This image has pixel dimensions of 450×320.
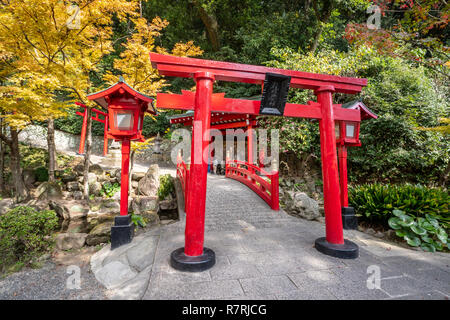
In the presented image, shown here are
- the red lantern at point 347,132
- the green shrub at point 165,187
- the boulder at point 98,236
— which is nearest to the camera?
the boulder at point 98,236

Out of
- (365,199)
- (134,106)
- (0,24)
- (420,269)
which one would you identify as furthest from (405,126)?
(0,24)

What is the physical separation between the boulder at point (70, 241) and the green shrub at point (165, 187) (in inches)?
141

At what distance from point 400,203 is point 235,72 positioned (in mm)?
4958

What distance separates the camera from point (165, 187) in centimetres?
869

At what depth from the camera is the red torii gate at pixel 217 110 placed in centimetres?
318

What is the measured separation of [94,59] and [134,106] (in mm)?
4774

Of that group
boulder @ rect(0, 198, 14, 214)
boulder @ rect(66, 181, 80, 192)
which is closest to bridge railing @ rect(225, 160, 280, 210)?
boulder @ rect(66, 181, 80, 192)

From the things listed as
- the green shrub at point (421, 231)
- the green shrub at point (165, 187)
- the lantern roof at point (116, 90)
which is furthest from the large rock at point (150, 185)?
the green shrub at point (421, 231)

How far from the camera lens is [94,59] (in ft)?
23.6

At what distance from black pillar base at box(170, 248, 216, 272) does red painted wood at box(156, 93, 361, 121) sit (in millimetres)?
2331

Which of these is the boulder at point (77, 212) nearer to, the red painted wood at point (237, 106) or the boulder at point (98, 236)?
the boulder at point (98, 236)

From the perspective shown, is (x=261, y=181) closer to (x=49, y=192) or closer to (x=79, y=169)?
(x=49, y=192)
